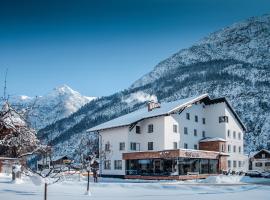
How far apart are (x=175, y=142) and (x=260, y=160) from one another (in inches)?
2201

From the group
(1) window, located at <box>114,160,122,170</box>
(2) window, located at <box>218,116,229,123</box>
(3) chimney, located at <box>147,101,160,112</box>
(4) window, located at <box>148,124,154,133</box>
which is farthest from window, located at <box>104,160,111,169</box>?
(2) window, located at <box>218,116,229,123</box>

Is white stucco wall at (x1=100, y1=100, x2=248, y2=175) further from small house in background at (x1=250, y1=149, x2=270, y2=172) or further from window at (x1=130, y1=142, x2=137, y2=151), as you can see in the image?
small house in background at (x1=250, y1=149, x2=270, y2=172)

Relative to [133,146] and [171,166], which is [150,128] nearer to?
[133,146]

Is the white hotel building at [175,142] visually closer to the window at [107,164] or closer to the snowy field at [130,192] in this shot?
the window at [107,164]

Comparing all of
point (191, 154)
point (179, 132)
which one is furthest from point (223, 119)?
point (191, 154)

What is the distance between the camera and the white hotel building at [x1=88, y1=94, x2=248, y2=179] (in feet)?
161

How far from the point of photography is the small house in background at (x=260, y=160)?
102 m

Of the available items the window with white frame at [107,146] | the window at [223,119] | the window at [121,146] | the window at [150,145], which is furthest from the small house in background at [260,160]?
the window at [121,146]

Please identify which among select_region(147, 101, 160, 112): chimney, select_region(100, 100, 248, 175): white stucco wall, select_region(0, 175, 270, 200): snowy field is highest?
select_region(147, 101, 160, 112): chimney

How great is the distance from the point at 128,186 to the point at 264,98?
516ft

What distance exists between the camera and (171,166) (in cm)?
4825

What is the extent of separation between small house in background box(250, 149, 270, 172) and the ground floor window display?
53.6 meters

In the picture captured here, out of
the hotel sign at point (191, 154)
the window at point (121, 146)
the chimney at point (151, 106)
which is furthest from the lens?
the chimney at point (151, 106)

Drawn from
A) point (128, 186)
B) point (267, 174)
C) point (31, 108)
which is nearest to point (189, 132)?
point (267, 174)
